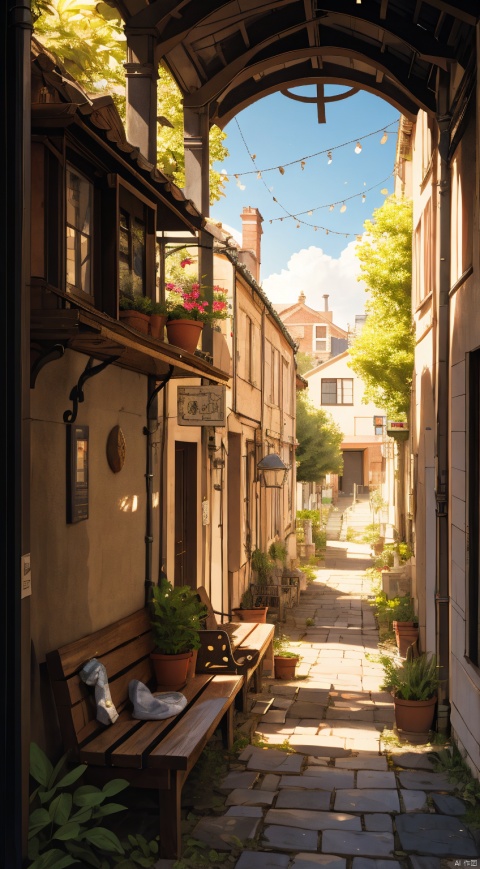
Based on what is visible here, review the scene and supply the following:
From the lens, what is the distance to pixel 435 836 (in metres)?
5.81

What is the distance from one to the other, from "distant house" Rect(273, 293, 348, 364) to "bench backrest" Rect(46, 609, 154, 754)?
2176 inches

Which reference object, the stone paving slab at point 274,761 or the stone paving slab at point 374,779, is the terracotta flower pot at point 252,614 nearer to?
the stone paving slab at point 274,761

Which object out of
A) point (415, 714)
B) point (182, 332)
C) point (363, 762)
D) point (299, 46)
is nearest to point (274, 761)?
point (363, 762)

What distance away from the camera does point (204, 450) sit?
34.6ft

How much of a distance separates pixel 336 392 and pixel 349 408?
1.14 metres

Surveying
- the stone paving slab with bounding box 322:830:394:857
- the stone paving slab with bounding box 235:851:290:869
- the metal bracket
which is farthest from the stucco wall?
the stone paving slab with bounding box 322:830:394:857

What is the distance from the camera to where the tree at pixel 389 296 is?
1582 cm

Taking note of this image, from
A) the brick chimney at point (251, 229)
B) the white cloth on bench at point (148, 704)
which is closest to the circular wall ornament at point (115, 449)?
the white cloth on bench at point (148, 704)

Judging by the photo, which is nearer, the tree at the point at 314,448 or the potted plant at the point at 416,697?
the potted plant at the point at 416,697

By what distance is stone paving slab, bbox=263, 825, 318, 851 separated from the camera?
222 inches

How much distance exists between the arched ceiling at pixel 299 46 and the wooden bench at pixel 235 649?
17.3ft

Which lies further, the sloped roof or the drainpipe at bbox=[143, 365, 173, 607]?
the drainpipe at bbox=[143, 365, 173, 607]

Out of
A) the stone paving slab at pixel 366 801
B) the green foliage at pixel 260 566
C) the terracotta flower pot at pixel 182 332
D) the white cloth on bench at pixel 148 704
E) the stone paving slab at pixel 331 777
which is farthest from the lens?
the green foliage at pixel 260 566

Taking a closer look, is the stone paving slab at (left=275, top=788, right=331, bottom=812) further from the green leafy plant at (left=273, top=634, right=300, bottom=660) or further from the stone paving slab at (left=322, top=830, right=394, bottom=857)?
the green leafy plant at (left=273, top=634, right=300, bottom=660)
